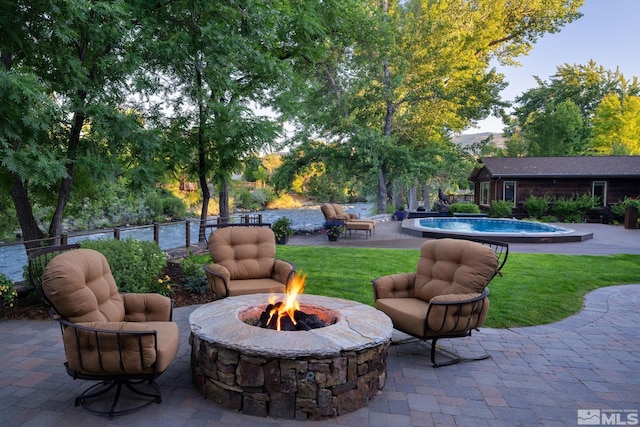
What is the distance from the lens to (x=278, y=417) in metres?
2.62

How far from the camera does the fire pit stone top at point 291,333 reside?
2.62 m

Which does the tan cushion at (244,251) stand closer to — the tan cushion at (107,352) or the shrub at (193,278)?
the shrub at (193,278)

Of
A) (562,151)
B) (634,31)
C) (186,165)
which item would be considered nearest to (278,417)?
(186,165)

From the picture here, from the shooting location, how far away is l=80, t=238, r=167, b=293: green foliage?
4.89 m

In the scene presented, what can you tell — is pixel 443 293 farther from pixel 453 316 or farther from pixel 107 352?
pixel 107 352

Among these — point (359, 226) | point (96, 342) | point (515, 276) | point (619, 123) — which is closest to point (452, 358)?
point (96, 342)

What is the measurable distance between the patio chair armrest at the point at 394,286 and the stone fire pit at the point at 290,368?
3.37 ft

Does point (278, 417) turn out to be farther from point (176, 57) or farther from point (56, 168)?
point (176, 57)

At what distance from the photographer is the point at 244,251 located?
506 cm

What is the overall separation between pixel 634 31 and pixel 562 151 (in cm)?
938

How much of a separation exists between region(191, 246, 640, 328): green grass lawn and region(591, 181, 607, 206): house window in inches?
508

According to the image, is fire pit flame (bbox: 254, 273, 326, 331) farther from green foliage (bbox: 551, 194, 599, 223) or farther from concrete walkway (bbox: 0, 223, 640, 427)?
green foliage (bbox: 551, 194, 599, 223)

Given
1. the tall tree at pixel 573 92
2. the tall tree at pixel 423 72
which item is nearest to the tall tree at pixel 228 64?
the tall tree at pixel 423 72

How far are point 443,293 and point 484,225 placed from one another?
14.8 m
